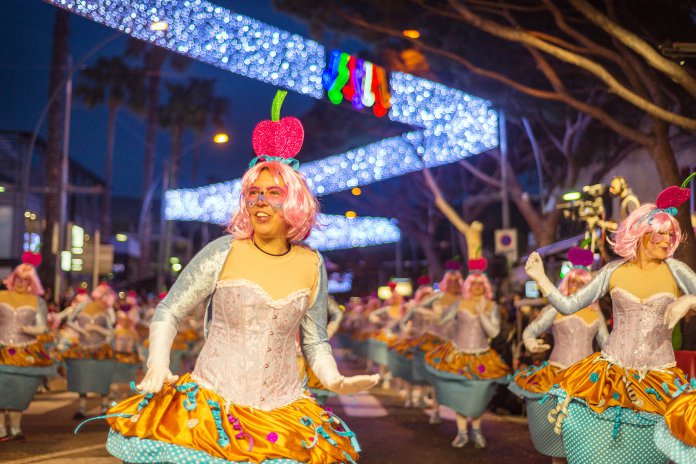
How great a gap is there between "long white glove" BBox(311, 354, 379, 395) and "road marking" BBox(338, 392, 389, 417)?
1014cm

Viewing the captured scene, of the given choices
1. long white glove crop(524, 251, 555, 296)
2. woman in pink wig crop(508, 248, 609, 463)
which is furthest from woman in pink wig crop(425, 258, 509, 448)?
long white glove crop(524, 251, 555, 296)

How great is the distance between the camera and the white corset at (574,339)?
391 inches

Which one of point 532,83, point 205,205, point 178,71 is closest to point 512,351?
point 532,83

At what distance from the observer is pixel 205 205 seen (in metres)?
42.0

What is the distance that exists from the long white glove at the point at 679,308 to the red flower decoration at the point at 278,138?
301 cm

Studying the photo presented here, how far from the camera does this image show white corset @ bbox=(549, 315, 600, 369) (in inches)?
391

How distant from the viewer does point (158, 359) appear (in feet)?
15.0

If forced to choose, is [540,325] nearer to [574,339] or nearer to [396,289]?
[574,339]

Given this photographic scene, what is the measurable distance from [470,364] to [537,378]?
3.13 meters

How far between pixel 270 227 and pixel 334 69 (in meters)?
14.6

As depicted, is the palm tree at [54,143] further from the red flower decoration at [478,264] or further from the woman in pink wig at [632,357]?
the woman in pink wig at [632,357]

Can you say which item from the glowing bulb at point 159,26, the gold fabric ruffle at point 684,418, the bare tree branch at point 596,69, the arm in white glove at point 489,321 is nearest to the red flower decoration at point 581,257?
the arm in white glove at point 489,321

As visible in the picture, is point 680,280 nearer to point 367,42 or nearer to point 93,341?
point 93,341

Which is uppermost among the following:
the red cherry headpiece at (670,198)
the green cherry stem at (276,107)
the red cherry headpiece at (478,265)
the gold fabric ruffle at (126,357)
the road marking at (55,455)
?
the green cherry stem at (276,107)
